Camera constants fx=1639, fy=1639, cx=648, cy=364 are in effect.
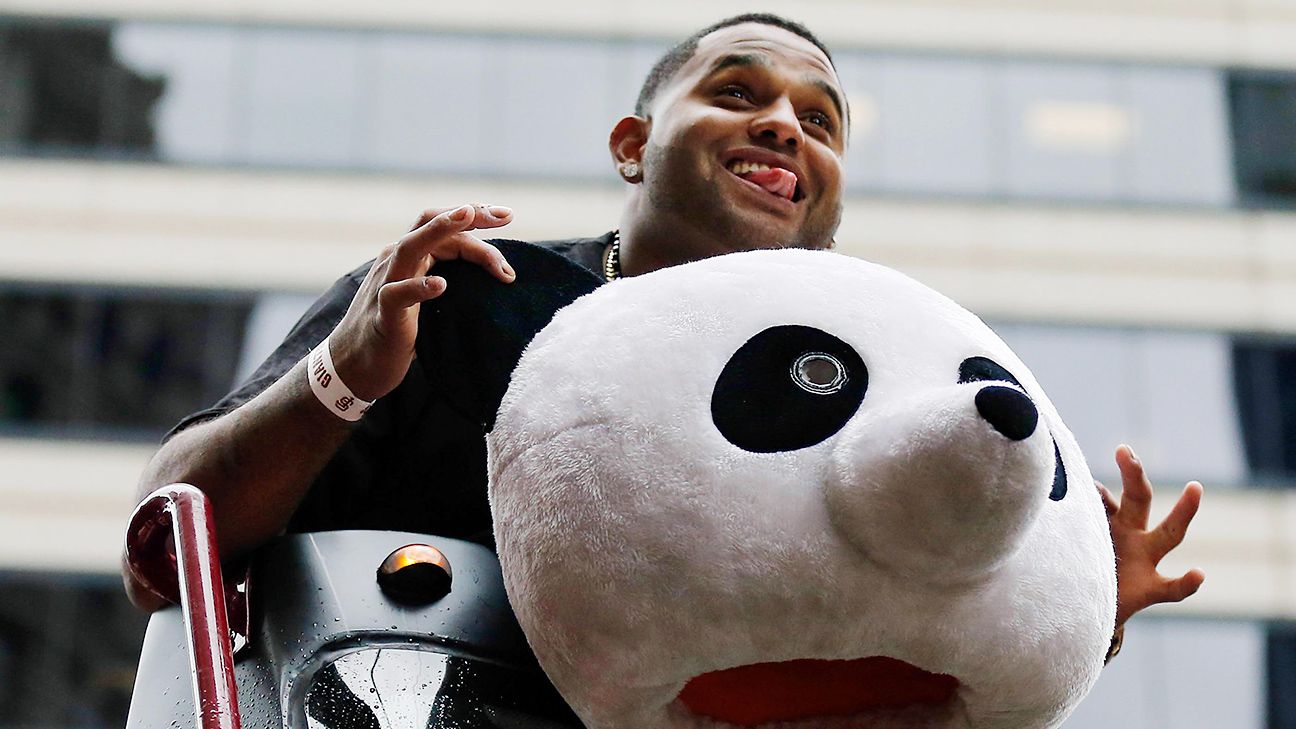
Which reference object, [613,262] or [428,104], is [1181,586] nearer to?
[613,262]

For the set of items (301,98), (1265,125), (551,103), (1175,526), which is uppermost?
(1265,125)

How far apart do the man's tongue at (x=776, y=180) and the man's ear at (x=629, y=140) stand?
347 mm

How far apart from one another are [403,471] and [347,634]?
402 millimetres

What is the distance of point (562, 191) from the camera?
13508 millimetres

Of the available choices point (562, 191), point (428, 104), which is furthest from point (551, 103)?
point (428, 104)

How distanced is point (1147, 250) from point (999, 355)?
12.9 metres

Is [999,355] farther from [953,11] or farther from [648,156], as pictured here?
[953,11]

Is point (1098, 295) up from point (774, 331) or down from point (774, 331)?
down

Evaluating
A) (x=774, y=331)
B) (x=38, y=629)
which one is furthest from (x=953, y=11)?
(x=774, y=331)

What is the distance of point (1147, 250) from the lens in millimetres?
13719

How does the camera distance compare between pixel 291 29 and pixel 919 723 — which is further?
pixel 291 29

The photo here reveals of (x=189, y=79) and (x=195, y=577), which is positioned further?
(x=189, y=79)

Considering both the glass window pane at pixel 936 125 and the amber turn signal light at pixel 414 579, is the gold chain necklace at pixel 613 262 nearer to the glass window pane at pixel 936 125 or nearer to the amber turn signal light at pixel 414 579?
the amber turn signal light at pixel 414 579

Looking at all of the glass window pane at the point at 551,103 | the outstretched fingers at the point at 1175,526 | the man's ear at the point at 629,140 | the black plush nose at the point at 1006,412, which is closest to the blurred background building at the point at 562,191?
the glass window pane at the point at 551,103
